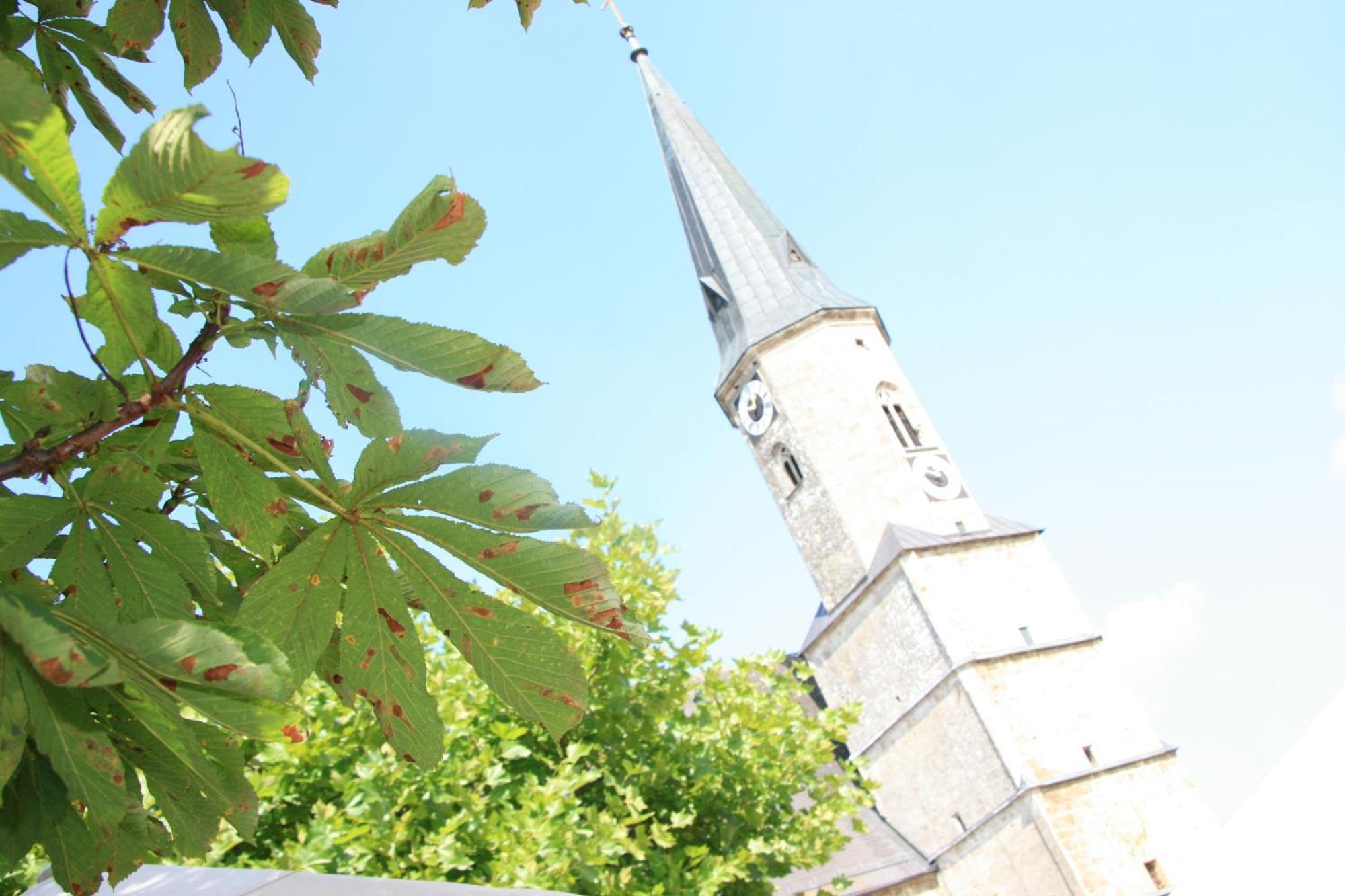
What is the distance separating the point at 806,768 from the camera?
8.72 metres

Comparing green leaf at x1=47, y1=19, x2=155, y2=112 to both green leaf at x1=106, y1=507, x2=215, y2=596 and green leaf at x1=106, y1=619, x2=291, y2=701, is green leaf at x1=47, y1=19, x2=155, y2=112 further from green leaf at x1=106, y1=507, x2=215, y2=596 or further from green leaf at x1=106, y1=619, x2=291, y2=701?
green leaf at x1=106, y1=619, x2=291, y2=701

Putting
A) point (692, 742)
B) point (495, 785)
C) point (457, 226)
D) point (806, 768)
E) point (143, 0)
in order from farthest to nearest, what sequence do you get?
point (806, 768), point (692, 742), point (495, 785), point (143, 0), point (457, 226)

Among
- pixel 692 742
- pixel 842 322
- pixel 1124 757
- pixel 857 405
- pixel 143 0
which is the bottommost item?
pixel 1124 757

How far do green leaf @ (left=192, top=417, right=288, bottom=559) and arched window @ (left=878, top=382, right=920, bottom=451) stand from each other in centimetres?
2158

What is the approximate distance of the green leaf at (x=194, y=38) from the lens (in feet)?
5.72

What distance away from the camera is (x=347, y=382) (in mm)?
1045

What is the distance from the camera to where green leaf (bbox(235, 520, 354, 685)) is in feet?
3.58

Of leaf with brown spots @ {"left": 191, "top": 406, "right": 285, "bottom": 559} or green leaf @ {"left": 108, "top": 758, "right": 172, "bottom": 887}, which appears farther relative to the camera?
green leaf @ {"left": 108, "top": 758, "right": 172, "bottom": 887}

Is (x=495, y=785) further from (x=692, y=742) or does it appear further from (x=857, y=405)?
(x=857, y=405)

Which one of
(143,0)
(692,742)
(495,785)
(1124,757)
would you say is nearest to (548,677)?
(143,0)

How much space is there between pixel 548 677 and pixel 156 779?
0.46 meters

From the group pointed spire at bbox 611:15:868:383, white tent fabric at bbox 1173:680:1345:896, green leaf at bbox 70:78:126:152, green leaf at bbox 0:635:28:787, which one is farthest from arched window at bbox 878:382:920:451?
green leaf at bbox 0:635:28:787

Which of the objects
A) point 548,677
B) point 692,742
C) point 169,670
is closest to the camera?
point 169,670

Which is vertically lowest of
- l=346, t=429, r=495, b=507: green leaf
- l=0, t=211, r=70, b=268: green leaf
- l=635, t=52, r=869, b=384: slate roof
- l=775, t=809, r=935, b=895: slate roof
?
l=775, t=809, r=935, b=895: slate roof
